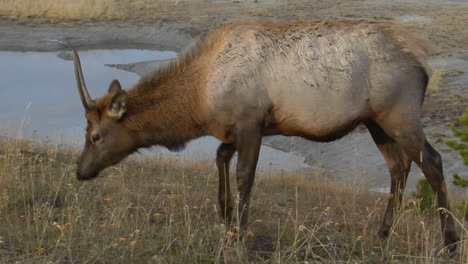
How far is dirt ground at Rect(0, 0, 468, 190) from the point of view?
24625 millimetres

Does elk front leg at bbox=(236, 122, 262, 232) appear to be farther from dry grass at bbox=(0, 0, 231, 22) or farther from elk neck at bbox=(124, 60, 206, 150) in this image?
dry grass at bbox=(0, 0, 231, 22)

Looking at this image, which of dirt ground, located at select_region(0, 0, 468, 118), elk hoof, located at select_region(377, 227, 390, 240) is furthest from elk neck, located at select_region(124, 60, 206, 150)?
dirt ground, located at select_region(0, 0, 468, 118)

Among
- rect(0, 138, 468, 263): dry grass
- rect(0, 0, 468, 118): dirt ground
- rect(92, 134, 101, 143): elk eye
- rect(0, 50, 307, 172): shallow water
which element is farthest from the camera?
rect(0, 0, 468, 118): dirt ground

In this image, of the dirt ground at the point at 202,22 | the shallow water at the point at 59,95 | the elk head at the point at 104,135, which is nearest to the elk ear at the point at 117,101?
the elk head at the point at 104,135

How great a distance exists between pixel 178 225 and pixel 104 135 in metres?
1.23

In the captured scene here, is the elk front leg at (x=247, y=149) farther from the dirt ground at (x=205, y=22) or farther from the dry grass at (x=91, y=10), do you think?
the dry grass at (x=91, y=10)

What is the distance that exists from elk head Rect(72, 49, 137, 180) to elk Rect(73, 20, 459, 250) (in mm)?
10

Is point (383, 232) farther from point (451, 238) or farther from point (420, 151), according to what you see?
point (420, 151)

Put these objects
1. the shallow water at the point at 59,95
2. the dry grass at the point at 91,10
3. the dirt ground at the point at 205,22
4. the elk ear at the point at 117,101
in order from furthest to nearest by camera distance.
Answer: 1. the dry grass at the point at 91,10
2. the dirt ground at the point at 205,22
3. the shallow water at the point at 59,95
4. the elk ear at the point at 117,101

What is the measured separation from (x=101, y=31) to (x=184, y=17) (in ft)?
9.68

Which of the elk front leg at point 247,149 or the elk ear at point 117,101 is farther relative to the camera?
the elk ear at point 117,101

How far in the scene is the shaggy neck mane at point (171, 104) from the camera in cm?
792

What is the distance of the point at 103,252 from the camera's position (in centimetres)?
646

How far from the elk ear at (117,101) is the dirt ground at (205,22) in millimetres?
14849
